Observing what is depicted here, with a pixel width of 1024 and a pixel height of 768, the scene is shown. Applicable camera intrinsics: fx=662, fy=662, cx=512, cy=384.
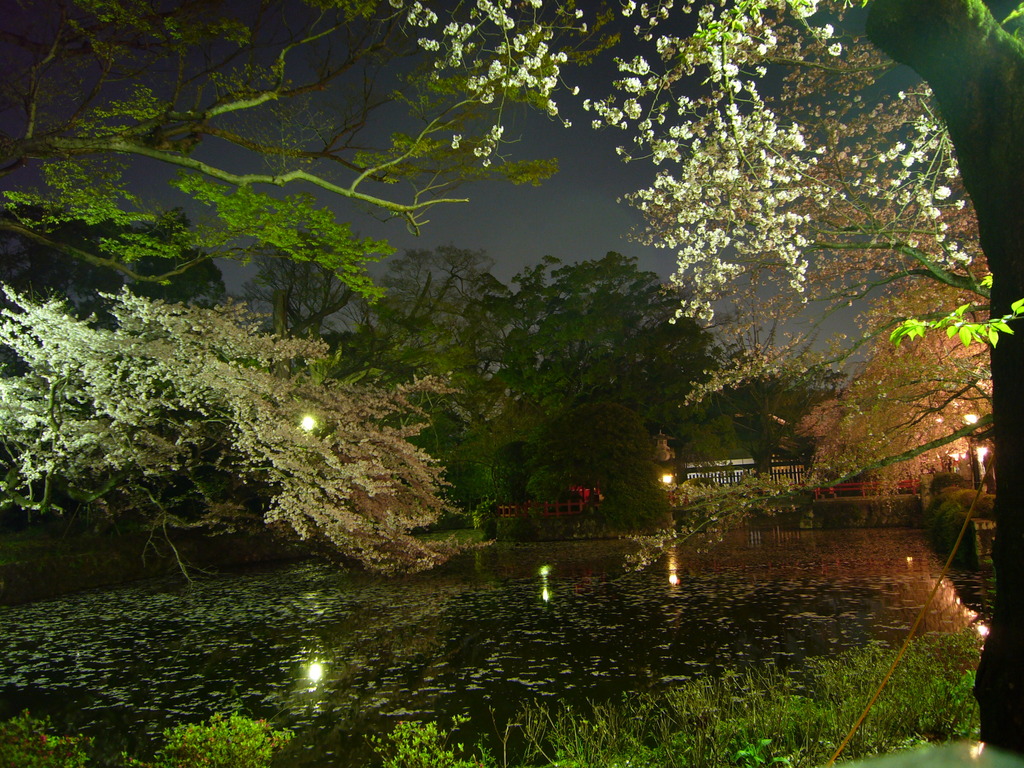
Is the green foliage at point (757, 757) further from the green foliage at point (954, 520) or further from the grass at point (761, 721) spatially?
the green foliage at point (954, 520)

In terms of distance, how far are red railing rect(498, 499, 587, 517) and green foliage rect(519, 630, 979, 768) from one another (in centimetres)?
1648

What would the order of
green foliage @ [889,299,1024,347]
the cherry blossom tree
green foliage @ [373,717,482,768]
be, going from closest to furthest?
green foliage @ [889,299,1024,347] → green foliage @ [373,717,482,768] → the cherry blossom tree

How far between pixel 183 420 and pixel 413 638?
7932mm

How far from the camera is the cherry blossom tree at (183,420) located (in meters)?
11.5

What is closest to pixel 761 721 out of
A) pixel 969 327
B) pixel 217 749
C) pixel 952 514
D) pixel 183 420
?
pixel 969 327

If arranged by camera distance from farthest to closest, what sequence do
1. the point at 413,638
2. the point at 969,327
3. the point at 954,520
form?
1. the point at 954,520
2. the point at 413,638
3. the point at 969,327

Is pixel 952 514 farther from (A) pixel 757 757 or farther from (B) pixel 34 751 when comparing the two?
(B) pixel 34 751

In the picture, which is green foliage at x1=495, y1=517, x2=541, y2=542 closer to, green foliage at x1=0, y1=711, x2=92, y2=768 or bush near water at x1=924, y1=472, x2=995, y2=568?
bush near water at x1=924, y1=472, x2=995, y2=568

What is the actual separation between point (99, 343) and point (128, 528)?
19.6 feet

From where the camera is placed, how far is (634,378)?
29.7 meters

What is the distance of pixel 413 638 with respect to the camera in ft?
28.8

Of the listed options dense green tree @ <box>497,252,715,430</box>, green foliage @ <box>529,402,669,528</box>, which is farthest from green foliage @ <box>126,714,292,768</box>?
dense green tree @ <box>497,252,715,430</box>

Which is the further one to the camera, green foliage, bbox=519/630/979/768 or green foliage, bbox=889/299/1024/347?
green foliage, bbox=519/630/979/768

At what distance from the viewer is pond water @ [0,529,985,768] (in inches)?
246
